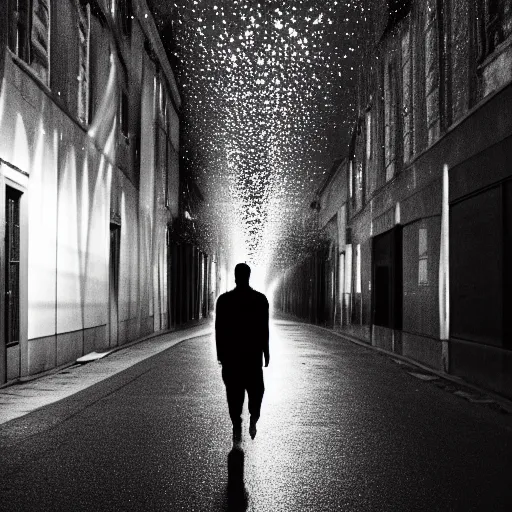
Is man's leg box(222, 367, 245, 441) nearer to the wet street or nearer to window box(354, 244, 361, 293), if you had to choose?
the wet street

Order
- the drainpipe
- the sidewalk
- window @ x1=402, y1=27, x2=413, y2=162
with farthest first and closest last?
window @ x1=402, y1=27, x2=413, y2=162 → the drainpipe → the sidewalk

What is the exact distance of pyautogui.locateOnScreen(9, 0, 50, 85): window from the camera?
10.2 m

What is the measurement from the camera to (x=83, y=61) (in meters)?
14.7

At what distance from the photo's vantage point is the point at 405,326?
1672 centimetres

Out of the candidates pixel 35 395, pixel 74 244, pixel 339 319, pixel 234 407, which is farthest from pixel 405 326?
pixel 339 319

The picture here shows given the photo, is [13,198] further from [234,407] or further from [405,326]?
[405,326]

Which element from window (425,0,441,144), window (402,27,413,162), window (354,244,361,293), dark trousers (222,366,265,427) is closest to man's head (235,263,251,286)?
dark trousers (222,366,265,427)

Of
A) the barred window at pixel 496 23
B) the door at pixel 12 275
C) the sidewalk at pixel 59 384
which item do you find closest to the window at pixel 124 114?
the sidewalk at pixel 59 384

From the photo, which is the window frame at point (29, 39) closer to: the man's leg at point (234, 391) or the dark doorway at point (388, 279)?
the man's leg at point (234, 391)

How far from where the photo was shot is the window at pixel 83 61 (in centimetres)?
1430

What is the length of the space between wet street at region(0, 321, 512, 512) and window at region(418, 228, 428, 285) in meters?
4.17

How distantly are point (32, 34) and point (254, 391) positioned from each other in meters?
7.19

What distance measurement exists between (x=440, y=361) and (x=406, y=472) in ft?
26.3

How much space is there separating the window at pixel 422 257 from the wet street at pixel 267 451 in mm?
4171
